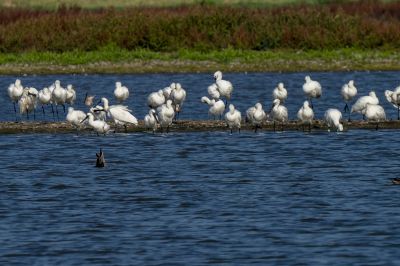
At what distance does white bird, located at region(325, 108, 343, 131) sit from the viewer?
Result: 94.0ft

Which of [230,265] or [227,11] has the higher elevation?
[227,11]

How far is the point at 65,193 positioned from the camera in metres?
22.9

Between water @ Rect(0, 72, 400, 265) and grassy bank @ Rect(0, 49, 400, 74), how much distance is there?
19407 millimetres

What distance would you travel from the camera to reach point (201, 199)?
71.9 feet

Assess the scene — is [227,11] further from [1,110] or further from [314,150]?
[314,150]

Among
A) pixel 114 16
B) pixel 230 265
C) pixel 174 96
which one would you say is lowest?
pixel 230 265

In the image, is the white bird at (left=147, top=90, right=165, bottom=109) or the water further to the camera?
the white bird at (left=147, top=90, right=165, bottom=109)

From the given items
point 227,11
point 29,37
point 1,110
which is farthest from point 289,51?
point 1,110

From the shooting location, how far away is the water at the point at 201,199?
17.4 meters

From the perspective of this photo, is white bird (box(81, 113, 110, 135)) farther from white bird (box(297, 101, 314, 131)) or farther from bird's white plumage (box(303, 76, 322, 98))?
bird's white plumage (box(303, 76, 322, 98))

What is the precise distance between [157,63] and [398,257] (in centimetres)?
3433

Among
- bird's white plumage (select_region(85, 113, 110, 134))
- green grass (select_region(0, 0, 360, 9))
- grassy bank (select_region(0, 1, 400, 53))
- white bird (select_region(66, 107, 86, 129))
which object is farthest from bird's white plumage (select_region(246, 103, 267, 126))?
green grass (select_region(0, 0, 360, 9))

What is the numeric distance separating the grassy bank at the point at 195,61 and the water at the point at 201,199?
63.7ft

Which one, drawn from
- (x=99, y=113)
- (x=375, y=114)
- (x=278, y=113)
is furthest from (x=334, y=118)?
(x=99, y=113)
